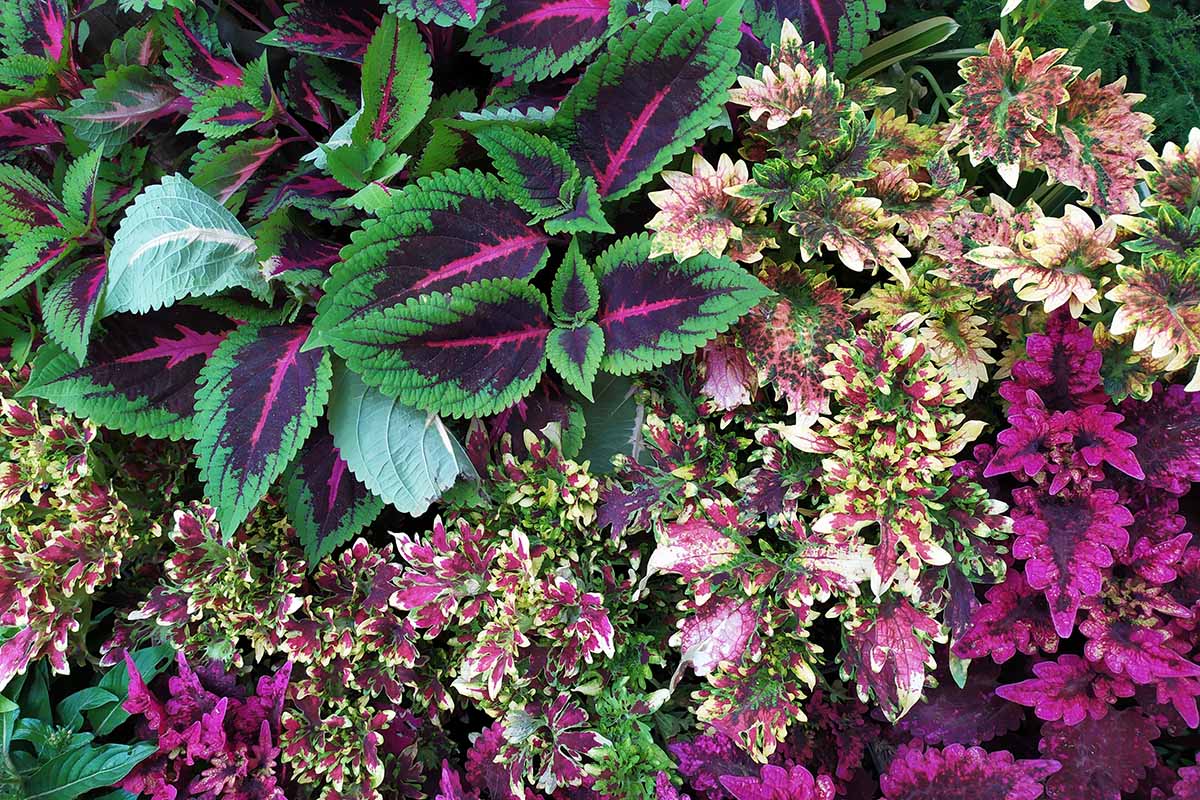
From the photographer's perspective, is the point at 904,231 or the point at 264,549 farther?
the point at 264,549

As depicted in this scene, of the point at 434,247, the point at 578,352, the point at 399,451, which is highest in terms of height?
the point at 434,247

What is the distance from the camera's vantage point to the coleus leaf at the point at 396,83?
1179 millimetres

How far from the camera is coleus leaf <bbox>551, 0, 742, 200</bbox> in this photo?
3.61 ft

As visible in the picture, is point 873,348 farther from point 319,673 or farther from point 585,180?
point 319,673

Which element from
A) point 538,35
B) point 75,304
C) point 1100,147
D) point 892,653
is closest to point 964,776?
point 892,653

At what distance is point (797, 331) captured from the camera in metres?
1.12

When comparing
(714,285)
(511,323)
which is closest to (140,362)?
(511,323)

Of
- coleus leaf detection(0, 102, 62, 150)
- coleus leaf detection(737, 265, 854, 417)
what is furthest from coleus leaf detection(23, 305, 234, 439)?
coleus leaf detection(737, 265, 854, 417)

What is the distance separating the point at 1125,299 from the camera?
0.97 m

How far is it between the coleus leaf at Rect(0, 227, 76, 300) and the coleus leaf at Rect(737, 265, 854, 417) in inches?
37.0

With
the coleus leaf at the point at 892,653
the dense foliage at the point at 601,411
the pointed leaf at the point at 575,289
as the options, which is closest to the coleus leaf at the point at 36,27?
the dense foliage at the point at 601,411

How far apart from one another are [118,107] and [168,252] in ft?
1.00

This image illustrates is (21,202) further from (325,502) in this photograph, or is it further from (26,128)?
(325,502)

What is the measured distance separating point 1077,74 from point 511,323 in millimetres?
762
